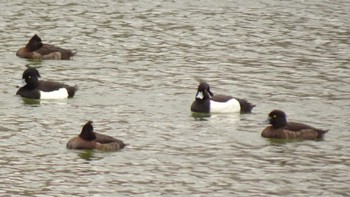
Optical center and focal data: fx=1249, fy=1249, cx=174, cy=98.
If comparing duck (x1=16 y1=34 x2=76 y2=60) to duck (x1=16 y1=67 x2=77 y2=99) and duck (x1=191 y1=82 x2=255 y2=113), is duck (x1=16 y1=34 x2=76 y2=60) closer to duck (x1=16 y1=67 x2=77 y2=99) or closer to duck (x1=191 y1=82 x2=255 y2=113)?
Result: duck (x1=16 y1=67 x2=77 y2=99)

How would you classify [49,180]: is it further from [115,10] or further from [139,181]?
[115,10]

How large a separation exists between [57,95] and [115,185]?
7365 mm

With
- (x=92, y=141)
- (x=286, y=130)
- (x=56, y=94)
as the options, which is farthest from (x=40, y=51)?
(x=286, y=130)

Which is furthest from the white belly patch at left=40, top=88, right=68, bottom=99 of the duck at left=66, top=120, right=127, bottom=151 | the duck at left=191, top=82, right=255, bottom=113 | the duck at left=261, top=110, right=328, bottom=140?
the duck at left=261, top=110, right=328, bottom=140

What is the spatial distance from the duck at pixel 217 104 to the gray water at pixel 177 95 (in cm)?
21

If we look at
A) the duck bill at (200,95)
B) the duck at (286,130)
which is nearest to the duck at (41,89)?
→ the duck bill at (200,95)

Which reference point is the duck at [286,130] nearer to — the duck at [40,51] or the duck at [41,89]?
the duck at [41,89]

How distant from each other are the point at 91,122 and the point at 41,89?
4.81m

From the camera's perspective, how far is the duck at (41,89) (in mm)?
26766

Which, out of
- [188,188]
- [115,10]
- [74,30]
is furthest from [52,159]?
[115,10]

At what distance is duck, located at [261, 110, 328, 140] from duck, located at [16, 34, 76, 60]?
8726 millimetres

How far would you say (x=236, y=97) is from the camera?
27125mm

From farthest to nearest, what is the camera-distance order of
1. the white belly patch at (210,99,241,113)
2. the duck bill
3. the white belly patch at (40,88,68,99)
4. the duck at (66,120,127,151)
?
the white belly patch at (40,88,68,99) < the duck bill < the white belly patch at (210,99,241,113) < the duck at (66,120,127,151)

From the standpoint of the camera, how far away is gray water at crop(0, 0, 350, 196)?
20.3 metres
